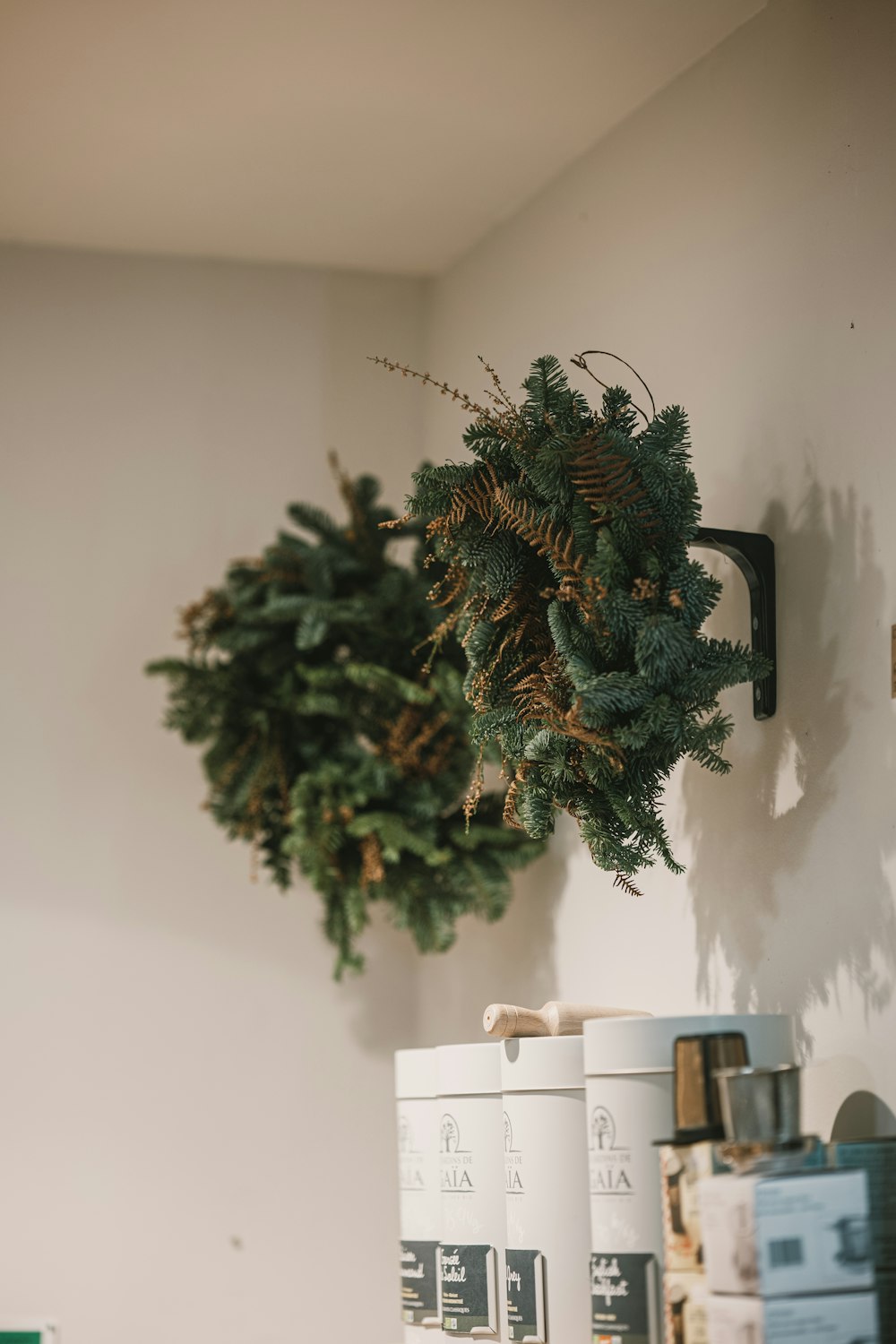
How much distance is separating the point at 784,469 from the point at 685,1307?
0.83 metres

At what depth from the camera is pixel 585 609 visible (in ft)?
4.38

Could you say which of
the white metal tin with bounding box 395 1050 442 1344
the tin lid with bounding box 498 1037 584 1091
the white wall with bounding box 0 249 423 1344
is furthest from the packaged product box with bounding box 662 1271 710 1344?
the white wall with bounding box 0 249 423 1344

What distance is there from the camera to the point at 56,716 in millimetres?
2246

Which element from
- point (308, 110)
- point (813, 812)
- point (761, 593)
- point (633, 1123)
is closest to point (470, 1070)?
point (633, 1123)

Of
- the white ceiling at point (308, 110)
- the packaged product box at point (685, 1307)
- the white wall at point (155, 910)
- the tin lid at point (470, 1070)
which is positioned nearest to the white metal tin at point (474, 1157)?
the tin lid at point (470, 1070)

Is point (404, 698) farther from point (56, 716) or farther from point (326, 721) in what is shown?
point (56, 716)

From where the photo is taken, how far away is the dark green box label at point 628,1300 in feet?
3.92

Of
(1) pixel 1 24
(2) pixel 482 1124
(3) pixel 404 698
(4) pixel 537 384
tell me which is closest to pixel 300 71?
(1) pixel 1 24

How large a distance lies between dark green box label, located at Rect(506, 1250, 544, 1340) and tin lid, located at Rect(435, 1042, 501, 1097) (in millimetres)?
170

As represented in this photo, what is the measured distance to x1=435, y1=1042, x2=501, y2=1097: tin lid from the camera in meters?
1.48

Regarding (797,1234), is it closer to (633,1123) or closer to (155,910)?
(633,1123)

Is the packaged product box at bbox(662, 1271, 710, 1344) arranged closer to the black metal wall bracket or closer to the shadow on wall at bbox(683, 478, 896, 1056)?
the shadow on wall at bbox(683, 478, 896, 1056)

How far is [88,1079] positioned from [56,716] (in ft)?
1.76

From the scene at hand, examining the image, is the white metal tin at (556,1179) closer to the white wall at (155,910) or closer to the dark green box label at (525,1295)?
the dark green box label at (525,1295)
